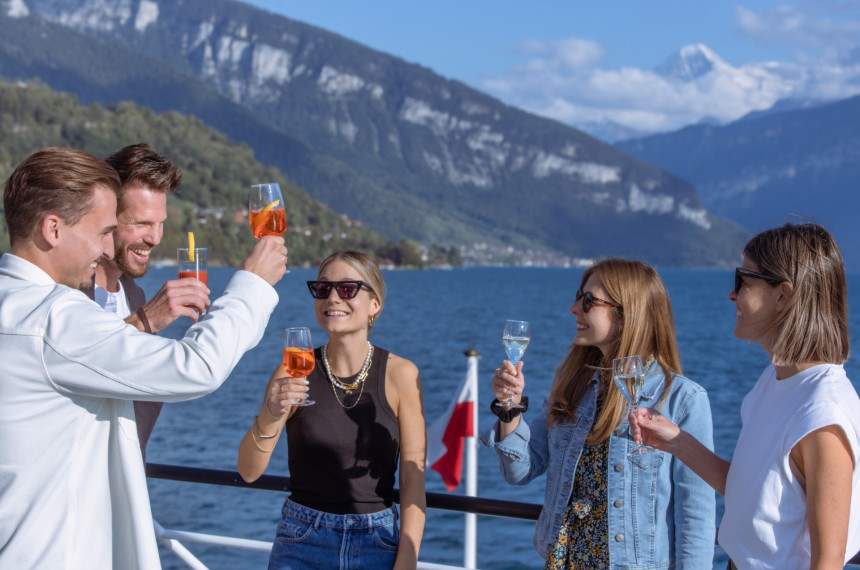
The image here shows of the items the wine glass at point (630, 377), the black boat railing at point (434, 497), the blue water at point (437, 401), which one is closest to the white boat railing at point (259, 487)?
the black boat railing at point (434, 497)

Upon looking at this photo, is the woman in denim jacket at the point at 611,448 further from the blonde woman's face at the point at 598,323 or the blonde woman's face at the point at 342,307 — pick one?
the blonde woman's face at the point at 342,307

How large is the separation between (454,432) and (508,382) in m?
6.13

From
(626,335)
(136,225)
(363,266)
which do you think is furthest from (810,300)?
(136,225)

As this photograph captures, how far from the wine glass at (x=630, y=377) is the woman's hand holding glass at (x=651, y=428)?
9 centimetres

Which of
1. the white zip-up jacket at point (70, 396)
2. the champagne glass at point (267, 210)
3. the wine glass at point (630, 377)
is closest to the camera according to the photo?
the white zip-up jacket at point (70, 396)

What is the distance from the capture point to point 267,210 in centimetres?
295

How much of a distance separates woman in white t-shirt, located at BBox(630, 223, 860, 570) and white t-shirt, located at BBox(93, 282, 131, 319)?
196 centimetres

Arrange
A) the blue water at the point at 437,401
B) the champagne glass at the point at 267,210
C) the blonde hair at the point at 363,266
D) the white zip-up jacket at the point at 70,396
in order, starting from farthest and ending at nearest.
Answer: the blue water at the point at 437,401
the blonde hair at the point at 363,266
the champagne glass at the point at 267,210
the white zip-up jacket at the point at 70,396

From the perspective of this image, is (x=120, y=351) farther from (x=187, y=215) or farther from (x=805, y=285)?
(x=187, y=215)

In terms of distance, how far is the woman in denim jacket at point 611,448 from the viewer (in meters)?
2.85

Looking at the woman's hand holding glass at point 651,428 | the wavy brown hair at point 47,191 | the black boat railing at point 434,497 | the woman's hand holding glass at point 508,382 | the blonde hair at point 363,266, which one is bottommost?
the black boat railing at point 434,497

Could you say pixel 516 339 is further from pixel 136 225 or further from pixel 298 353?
pixel 136 225

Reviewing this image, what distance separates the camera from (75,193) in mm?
2178

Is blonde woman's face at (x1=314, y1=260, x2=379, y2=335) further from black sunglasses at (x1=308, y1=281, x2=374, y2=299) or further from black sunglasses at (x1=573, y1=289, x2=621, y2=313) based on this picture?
black sunglasses at (x1=573, y1=289, x2=621, y2=313)
